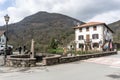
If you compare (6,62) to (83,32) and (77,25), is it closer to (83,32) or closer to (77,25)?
(83,32)

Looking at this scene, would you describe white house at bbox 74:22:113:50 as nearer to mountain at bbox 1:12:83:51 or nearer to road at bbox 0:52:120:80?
mountain at bbox 1:12:83:51

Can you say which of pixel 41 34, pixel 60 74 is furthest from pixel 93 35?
pixel 60 74

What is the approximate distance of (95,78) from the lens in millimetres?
11125

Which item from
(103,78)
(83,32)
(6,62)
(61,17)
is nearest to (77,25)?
(83,32)

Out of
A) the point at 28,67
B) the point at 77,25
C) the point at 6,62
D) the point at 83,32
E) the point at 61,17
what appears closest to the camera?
the point at 28,67

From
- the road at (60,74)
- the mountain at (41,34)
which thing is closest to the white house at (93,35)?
the mountain at (41,34)

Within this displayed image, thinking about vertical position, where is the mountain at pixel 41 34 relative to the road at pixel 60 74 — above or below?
above

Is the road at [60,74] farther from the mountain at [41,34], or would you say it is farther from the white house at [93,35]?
the white house at [93,35]

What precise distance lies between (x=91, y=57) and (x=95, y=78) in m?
12.4

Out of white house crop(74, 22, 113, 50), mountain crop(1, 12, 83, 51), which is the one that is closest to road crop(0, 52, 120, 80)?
mountain crop(1, 12, 83, 51)

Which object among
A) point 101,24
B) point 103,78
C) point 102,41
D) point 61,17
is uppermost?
point 61,17

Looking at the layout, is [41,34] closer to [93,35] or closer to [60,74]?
[93,35]

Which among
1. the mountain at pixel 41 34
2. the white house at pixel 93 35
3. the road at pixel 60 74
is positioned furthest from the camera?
the mountain at pixel 41 34

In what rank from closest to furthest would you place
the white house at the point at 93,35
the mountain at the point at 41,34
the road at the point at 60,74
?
1. the road at the point at 60,74
2. the white house at the point at 93,35
3. the mountain at the point at 41,34
